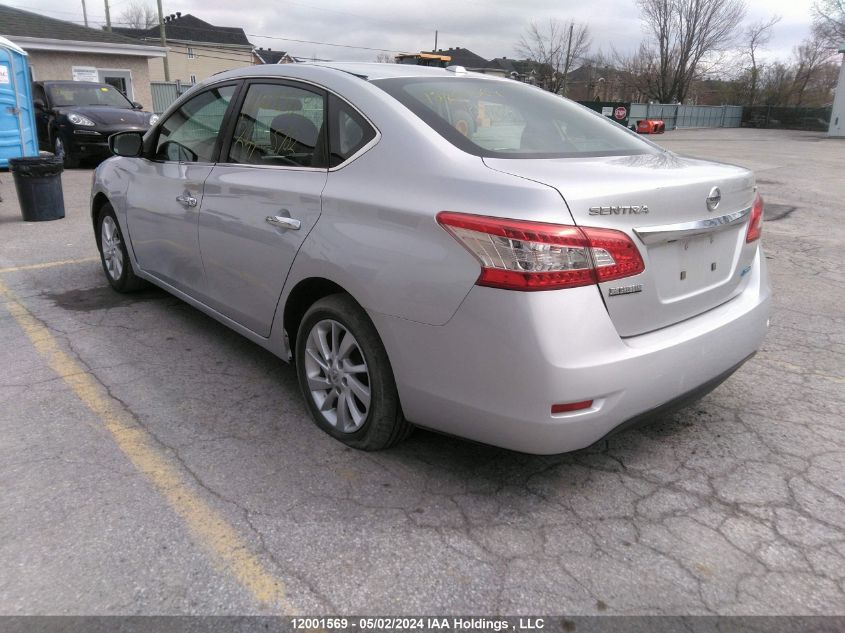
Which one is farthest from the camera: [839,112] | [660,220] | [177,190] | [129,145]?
[839,112]

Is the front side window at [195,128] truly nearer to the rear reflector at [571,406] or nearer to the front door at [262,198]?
the front door at [262,198]

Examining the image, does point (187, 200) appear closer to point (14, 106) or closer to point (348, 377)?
point (348, 377)

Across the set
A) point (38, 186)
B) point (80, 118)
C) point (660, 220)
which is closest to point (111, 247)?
point (38, 186)

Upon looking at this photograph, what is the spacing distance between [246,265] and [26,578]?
66.2 inches

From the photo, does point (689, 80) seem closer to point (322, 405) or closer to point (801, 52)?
point (801, 52)

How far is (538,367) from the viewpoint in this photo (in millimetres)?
2215

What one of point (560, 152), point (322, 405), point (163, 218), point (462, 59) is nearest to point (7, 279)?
point (163, 218)

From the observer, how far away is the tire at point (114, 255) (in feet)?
16.6

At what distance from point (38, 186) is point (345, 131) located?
23.0 feet

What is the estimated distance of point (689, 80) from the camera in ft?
181

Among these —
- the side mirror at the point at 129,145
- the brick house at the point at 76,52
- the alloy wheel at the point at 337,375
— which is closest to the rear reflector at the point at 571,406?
the alloy wheel at the point at 337,375

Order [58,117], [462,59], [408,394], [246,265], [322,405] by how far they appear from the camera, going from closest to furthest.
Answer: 1. [408,394]
2. [322,405]
3. [246,265]
4. [58,117]
5. [462,59]

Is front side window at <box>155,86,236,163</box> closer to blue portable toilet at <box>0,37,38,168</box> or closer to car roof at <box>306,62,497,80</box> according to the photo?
car roof at <box>306,62,497,80</box>

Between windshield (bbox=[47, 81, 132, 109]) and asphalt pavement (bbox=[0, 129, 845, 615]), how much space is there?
1251cm
